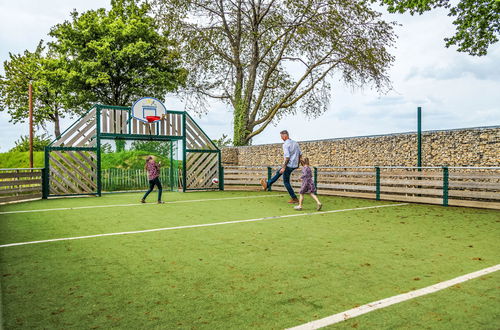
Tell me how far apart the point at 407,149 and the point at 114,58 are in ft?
74.0

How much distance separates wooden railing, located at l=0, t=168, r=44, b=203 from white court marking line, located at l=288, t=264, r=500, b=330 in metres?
13.7

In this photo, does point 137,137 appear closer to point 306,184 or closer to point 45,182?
point 45,182

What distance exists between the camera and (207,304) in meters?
3.59

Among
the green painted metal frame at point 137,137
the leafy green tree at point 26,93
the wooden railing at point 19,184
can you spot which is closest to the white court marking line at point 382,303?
the wooden railing at point 19,184

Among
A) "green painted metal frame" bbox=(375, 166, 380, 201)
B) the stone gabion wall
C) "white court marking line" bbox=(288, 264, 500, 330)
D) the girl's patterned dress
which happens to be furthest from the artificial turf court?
"green painted metal frame" bbox=(375, 166, 380, 201)

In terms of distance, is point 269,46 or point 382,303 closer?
point 382,303

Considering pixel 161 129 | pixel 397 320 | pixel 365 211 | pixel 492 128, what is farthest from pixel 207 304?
pixel 161 129

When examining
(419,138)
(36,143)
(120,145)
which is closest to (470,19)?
(419,138)

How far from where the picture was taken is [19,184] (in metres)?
14.3

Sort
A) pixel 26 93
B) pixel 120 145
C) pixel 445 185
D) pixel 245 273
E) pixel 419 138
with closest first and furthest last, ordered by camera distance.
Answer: pixel 245 273
pixel 445 185
pixel 419 138
pixel 120 145
pixel 26 93

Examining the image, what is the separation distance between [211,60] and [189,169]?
11.2 m

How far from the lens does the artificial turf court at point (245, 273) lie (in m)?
3.33

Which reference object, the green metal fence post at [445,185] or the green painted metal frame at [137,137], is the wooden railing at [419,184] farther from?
the green painted metal frame at [137,137]

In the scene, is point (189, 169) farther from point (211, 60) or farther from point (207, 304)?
point (207, 304)
